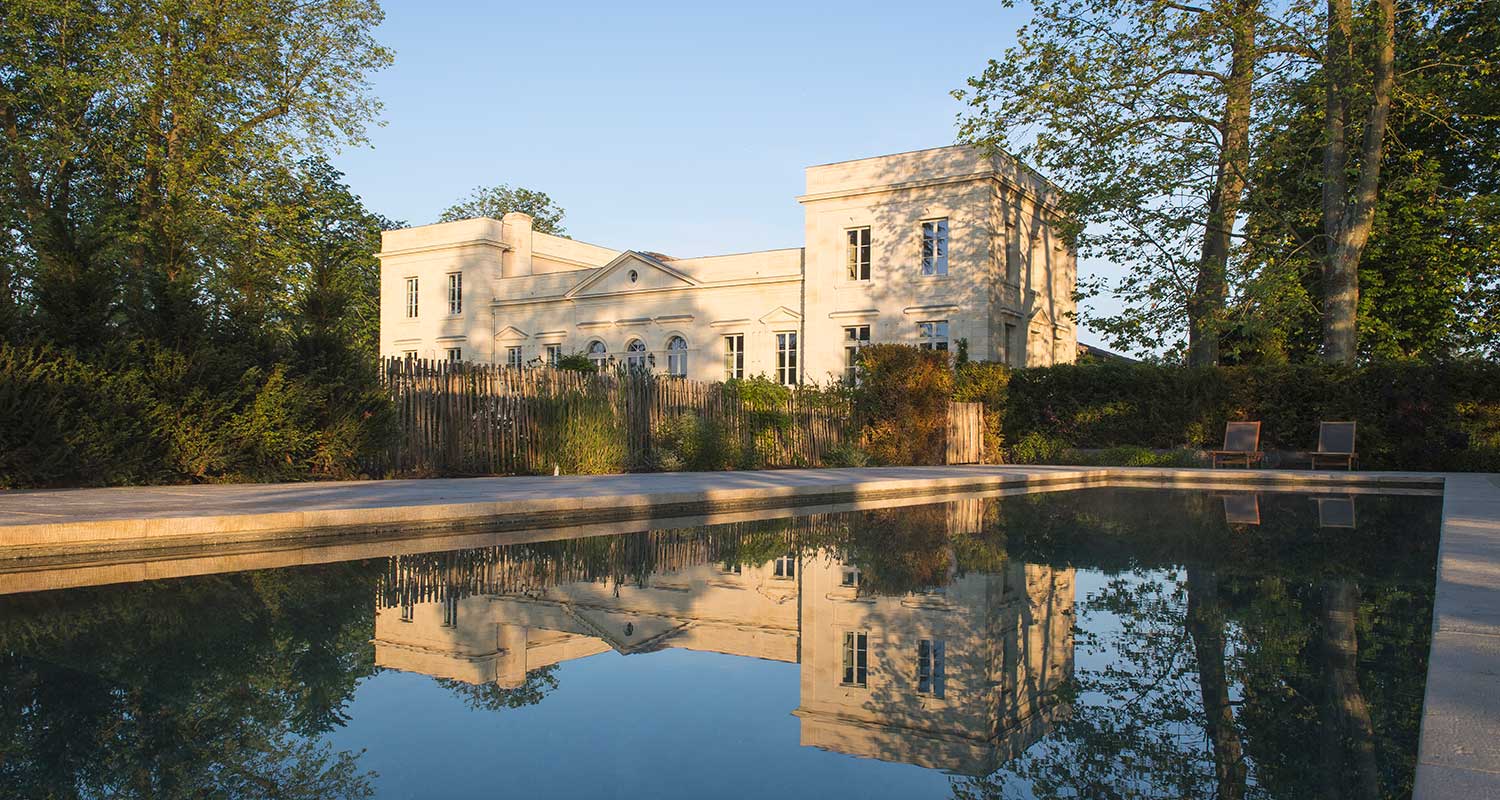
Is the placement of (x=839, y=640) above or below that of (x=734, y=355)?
below

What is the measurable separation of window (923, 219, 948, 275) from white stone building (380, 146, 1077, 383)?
42 millimetres

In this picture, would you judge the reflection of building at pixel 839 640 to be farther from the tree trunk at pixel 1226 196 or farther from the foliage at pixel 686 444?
the tree trunk at pixel 1226 196

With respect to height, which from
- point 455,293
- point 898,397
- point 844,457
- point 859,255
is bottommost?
point 844,457

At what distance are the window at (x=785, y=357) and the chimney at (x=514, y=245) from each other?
12464 millimetres

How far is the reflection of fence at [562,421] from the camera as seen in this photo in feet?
42.7

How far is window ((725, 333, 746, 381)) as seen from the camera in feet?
104

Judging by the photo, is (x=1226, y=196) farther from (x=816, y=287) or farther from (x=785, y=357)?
(x=785, y=357)

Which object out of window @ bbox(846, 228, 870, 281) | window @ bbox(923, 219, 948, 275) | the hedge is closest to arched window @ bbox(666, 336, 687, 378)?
window @ bbox(846, 228, 870, 281)

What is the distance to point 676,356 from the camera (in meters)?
33.0

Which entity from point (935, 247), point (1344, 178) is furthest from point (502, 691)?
point (935, 247)

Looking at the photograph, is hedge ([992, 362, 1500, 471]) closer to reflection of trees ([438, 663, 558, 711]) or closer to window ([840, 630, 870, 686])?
window ([840, 630, 870, 686])

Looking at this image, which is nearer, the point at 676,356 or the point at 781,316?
the point at 781,316

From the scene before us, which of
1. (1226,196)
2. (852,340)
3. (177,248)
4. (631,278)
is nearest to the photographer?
(177,248)

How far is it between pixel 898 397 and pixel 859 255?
10794 millimetres
